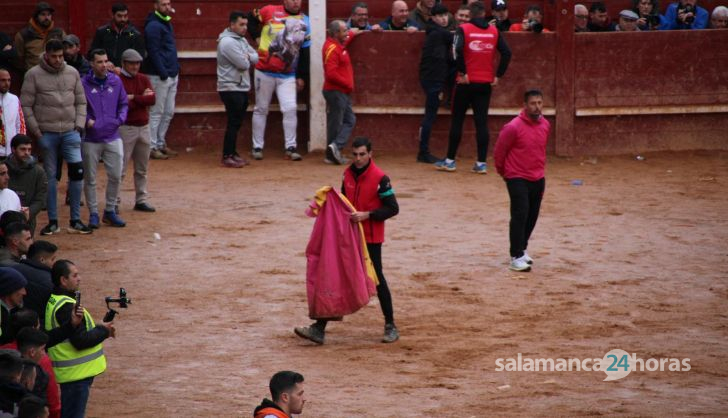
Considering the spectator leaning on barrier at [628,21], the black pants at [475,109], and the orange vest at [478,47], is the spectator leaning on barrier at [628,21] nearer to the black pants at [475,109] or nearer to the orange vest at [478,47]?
the orange vest at [478,47]

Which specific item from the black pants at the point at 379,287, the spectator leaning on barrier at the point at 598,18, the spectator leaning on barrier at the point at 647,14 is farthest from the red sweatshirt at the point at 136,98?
the spectator leaning on barrier at the point at 647,14

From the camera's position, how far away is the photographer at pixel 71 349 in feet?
22.2

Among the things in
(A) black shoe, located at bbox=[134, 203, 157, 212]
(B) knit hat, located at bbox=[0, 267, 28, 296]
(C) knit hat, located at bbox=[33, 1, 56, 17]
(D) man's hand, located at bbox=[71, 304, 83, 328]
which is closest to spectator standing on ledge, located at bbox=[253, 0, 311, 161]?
(C) knit hat, located at bbox=[33, 1, 56, 17]

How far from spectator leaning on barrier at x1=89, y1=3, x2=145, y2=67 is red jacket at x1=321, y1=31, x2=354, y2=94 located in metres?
2.55

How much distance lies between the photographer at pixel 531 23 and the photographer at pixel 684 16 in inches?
76.8

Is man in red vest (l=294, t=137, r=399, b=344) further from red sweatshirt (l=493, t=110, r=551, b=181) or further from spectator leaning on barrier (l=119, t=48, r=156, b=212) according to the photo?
spectator leaning on barrier (l=119, t=48, r=156, b=212)

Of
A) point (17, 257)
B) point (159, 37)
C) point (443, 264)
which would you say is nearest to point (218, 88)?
point (159, 37)

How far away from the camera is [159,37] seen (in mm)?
16297

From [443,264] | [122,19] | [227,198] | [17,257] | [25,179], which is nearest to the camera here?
[17,257]

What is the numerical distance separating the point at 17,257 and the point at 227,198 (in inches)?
276

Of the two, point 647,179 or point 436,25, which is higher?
point 436,25

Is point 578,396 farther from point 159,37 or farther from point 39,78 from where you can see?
point 159,37

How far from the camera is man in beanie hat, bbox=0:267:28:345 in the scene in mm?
6562

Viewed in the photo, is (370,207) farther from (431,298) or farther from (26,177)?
(26,177)
